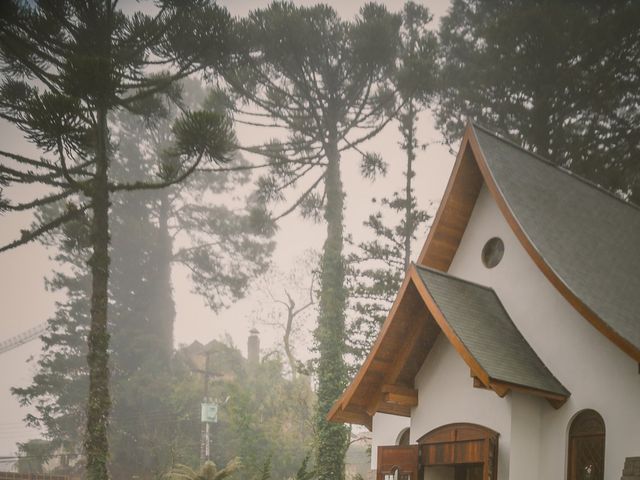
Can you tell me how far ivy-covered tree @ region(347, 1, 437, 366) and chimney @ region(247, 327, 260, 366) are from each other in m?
13.3

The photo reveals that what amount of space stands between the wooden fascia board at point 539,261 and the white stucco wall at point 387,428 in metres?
3.88

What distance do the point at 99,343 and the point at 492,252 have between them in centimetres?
771

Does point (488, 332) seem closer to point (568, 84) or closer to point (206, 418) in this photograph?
point (568, 84)

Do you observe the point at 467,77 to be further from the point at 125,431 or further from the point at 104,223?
the point at 125,431

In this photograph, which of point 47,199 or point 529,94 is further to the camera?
point 529,94

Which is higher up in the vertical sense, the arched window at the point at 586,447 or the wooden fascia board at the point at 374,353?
the wooden fascia board at the point at 374,353

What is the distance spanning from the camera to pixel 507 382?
8211mm

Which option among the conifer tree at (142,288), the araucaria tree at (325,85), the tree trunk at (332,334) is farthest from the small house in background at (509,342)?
the conifer tree at (142,288)

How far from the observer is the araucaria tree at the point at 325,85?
18.9m

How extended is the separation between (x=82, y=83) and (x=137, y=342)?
894 inches

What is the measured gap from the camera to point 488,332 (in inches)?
366

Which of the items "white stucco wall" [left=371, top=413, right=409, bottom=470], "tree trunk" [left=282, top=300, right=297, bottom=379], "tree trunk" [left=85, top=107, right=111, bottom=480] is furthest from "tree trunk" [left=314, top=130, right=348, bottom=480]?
"tree trunk" [left=282, top=300, right=297, bottom=379]

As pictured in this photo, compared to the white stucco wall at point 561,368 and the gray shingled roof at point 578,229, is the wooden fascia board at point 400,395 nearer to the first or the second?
the white stucco wall at point 561,368

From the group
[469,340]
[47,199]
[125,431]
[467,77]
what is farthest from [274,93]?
[125,431]
